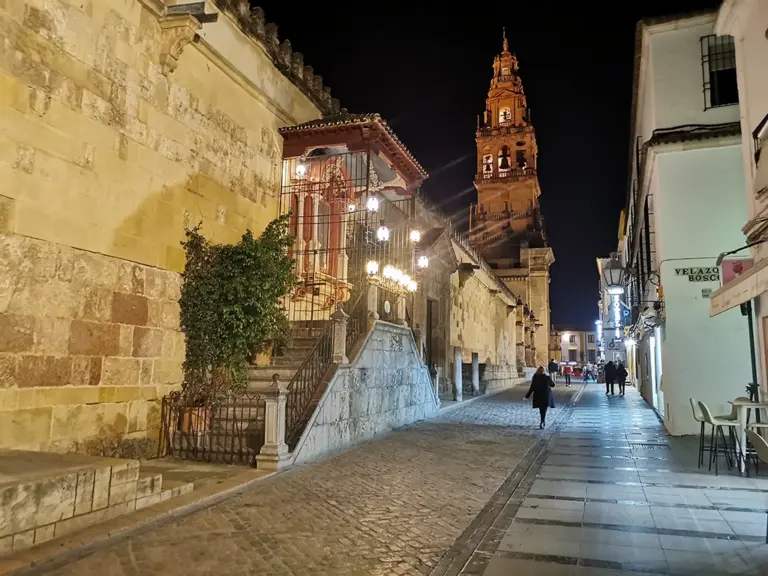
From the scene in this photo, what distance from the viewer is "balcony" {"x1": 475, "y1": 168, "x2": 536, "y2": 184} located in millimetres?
54531

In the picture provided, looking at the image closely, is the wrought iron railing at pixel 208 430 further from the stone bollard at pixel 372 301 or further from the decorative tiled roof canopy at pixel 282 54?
the decorative tiled roof canopy at pixel 282 54

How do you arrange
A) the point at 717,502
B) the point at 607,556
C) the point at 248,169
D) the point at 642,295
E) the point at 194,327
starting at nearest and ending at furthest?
the point at 607,556
the point at 717,502
the point at 194,327
the point at 248,169
the point at 642,295

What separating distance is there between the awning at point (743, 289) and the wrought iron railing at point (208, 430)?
24.2 feet

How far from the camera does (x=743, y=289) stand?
782 centimetres

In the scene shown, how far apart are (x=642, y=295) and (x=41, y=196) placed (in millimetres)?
16209

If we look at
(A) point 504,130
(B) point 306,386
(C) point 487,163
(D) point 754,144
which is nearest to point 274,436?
(B) point 306,386

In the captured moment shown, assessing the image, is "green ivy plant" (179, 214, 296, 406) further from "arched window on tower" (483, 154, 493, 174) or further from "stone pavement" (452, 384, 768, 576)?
"arched window on tower" (483, 154, 493, 174)

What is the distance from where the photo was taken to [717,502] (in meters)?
6.21

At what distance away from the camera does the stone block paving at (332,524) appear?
14.0 feet

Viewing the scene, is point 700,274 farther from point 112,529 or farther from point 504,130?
point 504,130

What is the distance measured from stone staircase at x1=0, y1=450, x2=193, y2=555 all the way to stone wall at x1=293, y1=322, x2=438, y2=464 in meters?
2.97

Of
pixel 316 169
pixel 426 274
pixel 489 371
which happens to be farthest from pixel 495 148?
pixel 316 169

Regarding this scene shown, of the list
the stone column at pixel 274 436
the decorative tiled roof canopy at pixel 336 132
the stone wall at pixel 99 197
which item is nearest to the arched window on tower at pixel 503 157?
the decorative tiled roof canopy at pixel 336 132

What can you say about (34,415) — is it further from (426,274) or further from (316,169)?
(426,274)
